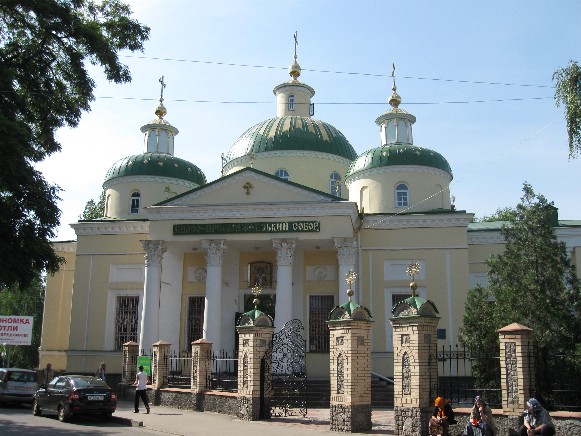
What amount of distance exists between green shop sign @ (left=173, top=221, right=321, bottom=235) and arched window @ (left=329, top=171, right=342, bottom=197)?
731 cm

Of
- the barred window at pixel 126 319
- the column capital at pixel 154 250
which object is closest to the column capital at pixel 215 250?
the column capital at pixel 154 250

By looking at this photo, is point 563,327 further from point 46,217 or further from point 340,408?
point 46,217

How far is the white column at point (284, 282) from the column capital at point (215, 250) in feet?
6.59

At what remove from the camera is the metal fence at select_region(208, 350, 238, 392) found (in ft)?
62.6

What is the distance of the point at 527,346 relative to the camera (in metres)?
11.8

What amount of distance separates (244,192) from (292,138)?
683 centimetres

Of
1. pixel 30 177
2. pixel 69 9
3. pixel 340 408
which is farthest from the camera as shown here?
pixel 69 9

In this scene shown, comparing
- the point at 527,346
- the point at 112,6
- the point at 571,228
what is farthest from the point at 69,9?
the point at 571,228

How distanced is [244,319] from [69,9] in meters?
10.1

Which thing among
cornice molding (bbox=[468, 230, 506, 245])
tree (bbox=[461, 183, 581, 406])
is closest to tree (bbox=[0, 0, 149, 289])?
tree (bbox=[461, 183, 581, 406])

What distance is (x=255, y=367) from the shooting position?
1636 cm

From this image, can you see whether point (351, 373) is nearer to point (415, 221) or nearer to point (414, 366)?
point (414, 366)

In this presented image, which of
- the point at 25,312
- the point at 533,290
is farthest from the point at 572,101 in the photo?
the point at 25,312

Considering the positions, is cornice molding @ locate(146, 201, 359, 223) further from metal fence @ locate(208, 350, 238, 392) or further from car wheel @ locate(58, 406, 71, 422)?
car wheel @ locate(58, 406, 71, 422)
